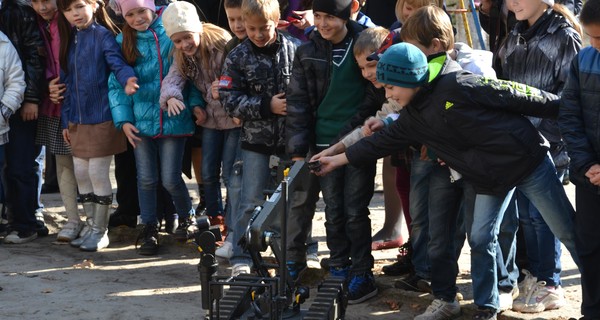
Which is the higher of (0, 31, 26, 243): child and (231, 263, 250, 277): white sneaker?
(0, 31, 26, 243): child

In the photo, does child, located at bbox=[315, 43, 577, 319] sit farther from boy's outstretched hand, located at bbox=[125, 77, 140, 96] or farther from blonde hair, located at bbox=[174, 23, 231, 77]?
boy's outstretched hand, located at bbox=[125, 77, 140, 96]

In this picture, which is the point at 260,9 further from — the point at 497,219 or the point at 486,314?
the point at 486,314

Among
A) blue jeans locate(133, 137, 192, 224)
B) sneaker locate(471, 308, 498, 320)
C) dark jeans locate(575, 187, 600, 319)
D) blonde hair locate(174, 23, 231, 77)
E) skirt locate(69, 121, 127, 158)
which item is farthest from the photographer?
skirt locate(69, 121, 127, 158)

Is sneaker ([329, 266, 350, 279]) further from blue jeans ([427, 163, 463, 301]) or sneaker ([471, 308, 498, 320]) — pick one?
sneaker ([471, 308, 498, 320])

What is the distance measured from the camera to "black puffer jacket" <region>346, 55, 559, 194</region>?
5.15 m

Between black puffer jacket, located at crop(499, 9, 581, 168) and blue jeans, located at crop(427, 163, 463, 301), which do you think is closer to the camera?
black puffer jacket, located at crop(499, 9, 581, 168)

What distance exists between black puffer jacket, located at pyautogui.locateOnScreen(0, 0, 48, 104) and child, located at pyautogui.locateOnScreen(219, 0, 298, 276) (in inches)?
69.5

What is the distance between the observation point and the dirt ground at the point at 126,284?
609 centimetres

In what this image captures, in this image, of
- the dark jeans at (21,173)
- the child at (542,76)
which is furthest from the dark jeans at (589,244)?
the dark jeans at (21,173)

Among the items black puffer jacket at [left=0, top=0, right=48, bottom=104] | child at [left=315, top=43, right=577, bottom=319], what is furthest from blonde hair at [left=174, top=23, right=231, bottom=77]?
child at [left=315, top=43, right=577, bottom=319]

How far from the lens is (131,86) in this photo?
715 cm

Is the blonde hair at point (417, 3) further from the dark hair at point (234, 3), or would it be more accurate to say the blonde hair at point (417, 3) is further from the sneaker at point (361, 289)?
the sneaker at point (361, 289)

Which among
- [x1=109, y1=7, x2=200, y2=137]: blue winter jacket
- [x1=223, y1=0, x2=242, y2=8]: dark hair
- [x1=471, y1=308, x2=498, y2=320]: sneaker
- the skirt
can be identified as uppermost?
[x1=223, y1=0, x2=242, y2=8]: dark hair

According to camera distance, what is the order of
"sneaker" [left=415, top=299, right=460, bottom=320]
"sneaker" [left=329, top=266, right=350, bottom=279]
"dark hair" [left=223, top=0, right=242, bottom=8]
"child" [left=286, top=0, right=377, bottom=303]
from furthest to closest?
"dark hair" [left=223, top=0, right=242, bottom=8] → "sneaker" [left=329, top=266, right=350, bottom=279] → "child" [left=286, top=0, right=377, bottom=303] → "sneaker" [left=415, top=299, right=460, bottom=320]
